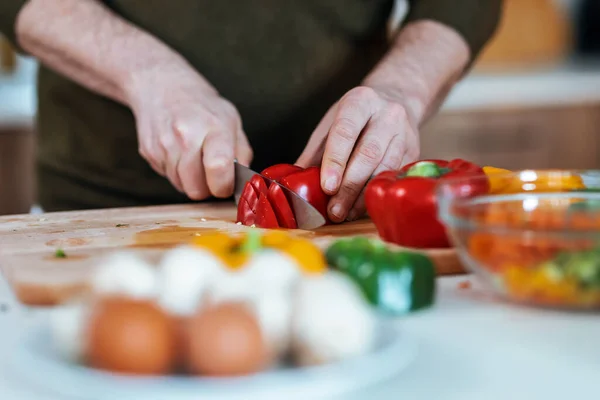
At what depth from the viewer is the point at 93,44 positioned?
1.51 m

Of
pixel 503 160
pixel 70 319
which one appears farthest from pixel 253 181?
pixel 503 160

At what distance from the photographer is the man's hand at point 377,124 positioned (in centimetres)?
125

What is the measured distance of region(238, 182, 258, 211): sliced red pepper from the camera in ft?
4.08

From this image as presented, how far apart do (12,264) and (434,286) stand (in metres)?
0.45

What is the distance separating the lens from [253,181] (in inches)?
49.9

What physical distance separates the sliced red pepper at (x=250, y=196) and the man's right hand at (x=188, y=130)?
55 mm

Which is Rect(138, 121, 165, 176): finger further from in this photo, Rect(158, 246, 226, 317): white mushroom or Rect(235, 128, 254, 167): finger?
Rect(158, 246, 226, 317): white mushroom

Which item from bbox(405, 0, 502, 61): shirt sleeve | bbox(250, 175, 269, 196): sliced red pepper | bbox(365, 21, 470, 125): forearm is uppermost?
bbox(405, 0, 502, 61): shirt sleeve

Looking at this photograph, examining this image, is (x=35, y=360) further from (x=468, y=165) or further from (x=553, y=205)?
(x=468, y=165)

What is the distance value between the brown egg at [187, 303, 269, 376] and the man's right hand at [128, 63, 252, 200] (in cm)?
76

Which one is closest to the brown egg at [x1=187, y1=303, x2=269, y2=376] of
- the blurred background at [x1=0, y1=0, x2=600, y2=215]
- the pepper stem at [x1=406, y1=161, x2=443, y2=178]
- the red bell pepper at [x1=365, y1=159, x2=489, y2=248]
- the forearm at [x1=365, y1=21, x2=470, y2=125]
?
the red bell pepper at [x1=365, y1=159, x2=489, y2=248]

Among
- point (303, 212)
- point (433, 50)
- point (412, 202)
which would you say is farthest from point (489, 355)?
point (433, 50)

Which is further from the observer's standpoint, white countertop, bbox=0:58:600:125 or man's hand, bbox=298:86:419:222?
white countertop, bbox=0:58:600:125

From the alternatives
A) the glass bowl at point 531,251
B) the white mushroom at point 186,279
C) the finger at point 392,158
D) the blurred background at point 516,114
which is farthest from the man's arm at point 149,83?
the blurred background at point 516,114
